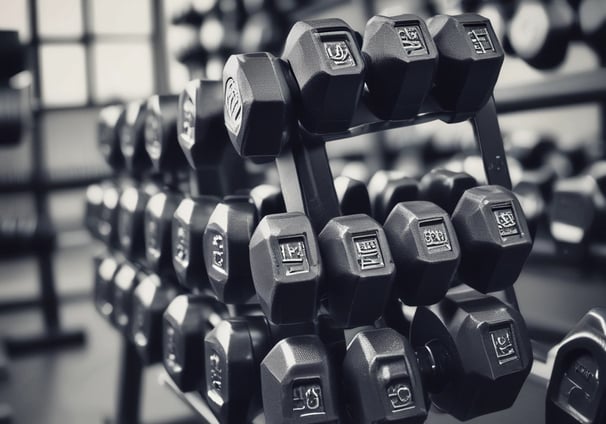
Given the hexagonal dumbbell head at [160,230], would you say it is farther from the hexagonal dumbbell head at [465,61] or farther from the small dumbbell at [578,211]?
the small dumbbell at [578,211]

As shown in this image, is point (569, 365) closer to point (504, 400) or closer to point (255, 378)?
point (504, 400)

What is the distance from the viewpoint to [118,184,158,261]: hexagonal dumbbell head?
1.26m

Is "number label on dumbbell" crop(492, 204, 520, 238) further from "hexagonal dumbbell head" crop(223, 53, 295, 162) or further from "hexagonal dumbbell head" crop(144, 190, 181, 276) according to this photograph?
"hexagonal dumbbell head" crop(144, 190, 181, 276)

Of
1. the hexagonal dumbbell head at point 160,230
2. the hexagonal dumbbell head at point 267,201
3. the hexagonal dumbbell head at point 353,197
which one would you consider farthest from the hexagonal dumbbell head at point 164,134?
the hexagonal dumbbell head at point 353,197

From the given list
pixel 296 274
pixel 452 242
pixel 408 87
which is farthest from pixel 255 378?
pixel 408 87

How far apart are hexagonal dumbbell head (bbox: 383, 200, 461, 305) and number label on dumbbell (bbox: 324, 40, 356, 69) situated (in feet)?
0.67

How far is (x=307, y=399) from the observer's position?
28.4 inches

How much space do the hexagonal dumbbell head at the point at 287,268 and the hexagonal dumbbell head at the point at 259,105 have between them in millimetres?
104

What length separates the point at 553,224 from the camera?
5.84 feet

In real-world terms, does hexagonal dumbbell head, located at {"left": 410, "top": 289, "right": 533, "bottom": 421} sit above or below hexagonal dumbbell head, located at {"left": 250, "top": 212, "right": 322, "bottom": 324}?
below

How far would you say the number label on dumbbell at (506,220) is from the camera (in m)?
0.80

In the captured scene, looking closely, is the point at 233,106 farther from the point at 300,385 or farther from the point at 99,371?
the point at 99,371

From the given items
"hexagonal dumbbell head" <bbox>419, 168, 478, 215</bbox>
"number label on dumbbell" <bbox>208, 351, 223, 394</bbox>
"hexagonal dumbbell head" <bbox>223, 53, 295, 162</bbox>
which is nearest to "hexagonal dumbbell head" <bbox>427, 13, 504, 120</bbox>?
"hexagonal dumbbell head" <bbox>419, 168, 478, 215</bbox>

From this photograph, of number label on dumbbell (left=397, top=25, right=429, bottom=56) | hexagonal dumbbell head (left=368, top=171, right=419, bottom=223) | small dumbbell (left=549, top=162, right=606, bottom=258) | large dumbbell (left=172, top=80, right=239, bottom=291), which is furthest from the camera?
small dumbbell (left=549, top=162, right=606, bottom=258)
